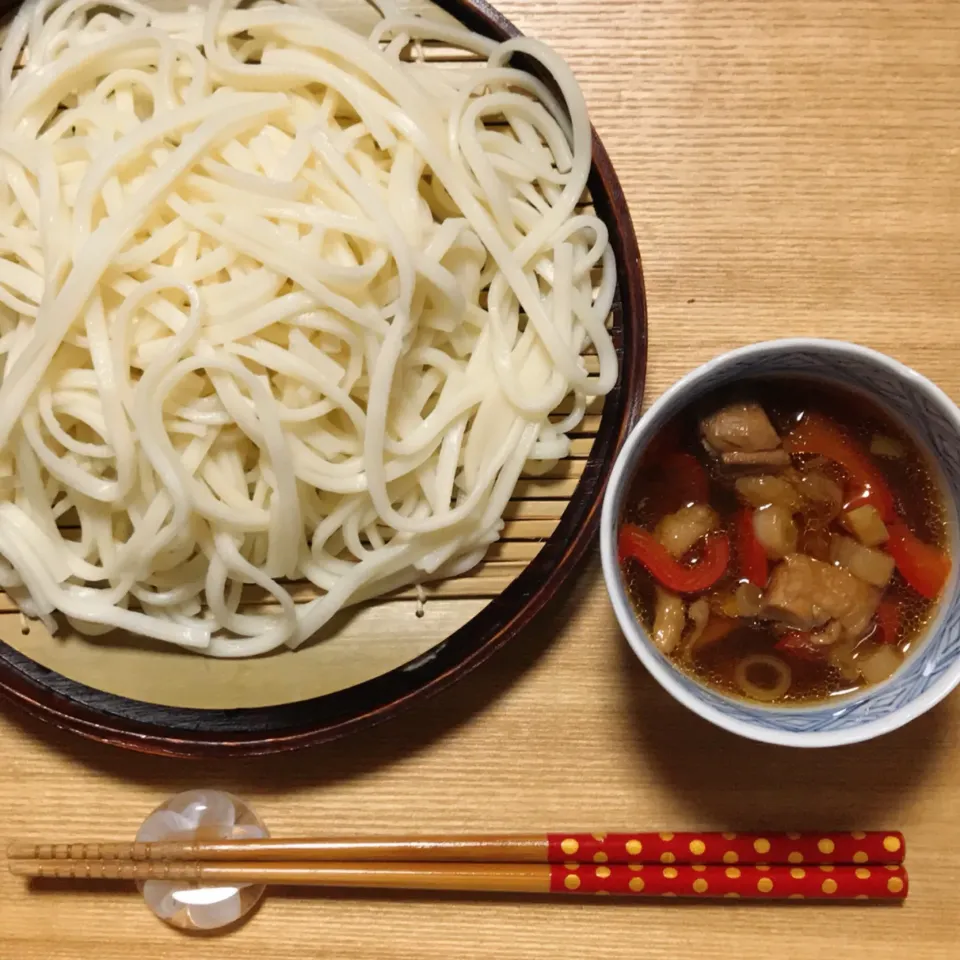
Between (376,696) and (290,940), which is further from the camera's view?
(290,940)

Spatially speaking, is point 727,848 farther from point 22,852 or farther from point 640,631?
point 22,852

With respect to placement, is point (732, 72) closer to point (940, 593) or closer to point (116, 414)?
point (940, 593)

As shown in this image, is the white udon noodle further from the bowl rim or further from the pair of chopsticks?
the pair of chopsticks

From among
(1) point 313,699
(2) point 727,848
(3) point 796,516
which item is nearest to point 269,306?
(1) point 313,699

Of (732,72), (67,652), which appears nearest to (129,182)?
(67,652)

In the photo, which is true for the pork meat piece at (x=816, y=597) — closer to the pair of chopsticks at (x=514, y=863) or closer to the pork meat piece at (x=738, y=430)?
the pork meat piece at (x=738, y=430)

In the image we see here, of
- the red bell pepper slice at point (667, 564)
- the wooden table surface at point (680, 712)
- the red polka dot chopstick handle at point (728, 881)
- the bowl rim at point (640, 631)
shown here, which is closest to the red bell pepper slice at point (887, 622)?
the bowl rim at point (640, 631)

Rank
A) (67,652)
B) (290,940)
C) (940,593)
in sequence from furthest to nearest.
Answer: (290,940)
(67,652)
(940,593)
